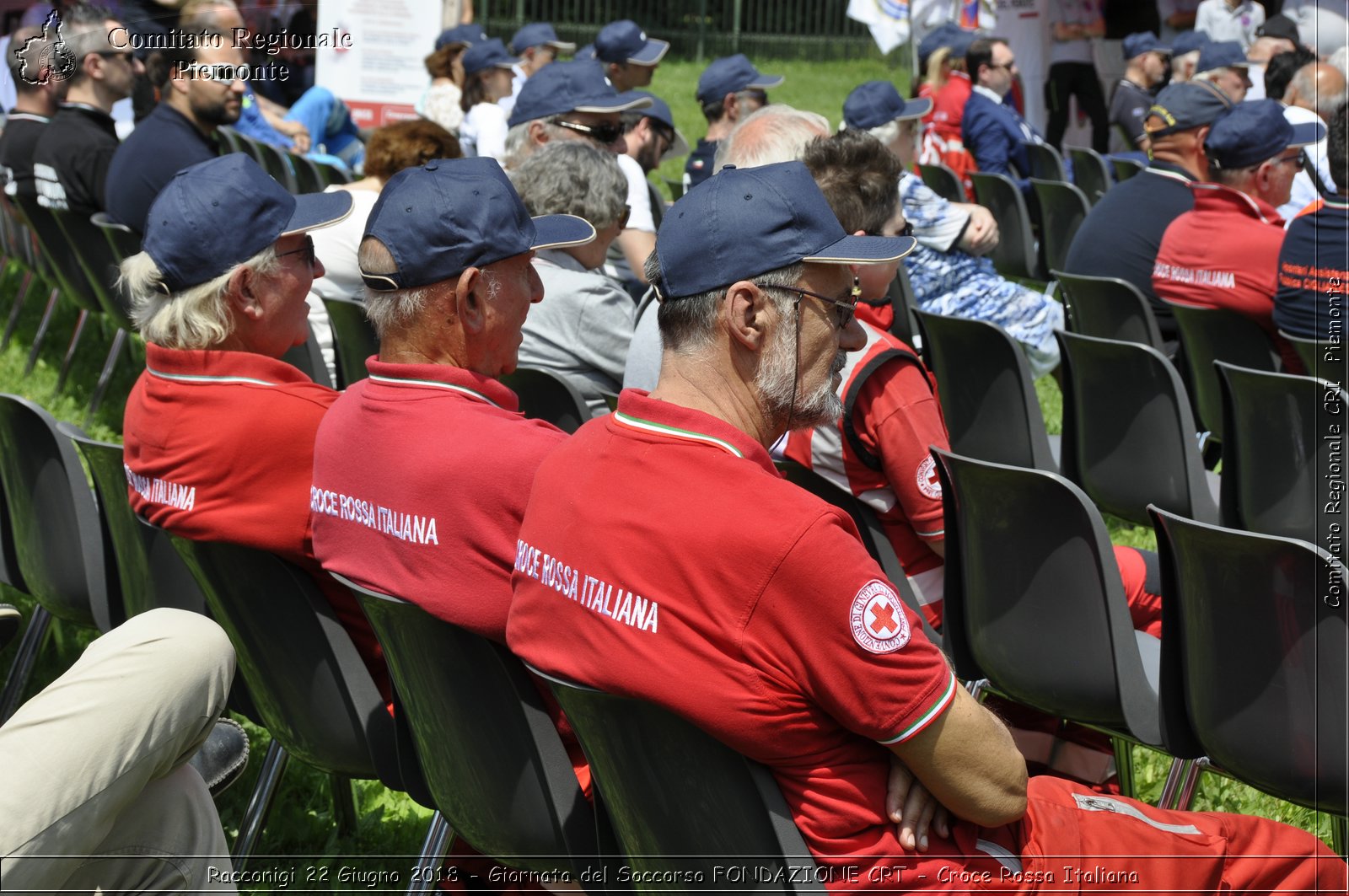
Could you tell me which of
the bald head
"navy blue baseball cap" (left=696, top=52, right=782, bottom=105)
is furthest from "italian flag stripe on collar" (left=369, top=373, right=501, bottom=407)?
the bald head

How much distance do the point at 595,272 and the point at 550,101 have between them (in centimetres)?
227

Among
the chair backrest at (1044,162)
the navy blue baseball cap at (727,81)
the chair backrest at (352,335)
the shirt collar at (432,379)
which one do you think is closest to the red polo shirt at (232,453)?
the shirt collar at (432,379)

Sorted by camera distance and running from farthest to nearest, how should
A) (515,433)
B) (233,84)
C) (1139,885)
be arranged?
(233,84) < (515,433) < (1139,885)

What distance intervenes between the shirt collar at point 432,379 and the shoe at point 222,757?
615 millimetres

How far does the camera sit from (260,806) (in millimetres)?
2740

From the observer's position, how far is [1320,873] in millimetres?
1993

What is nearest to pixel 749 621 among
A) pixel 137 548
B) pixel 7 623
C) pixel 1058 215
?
pixel 7 623

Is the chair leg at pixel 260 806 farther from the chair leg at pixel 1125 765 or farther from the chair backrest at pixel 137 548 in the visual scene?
the chair leg at pixel 1125 765

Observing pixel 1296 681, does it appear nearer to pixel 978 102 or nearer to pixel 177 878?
pixel 177 878

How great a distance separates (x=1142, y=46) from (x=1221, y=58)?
2412 millimetres

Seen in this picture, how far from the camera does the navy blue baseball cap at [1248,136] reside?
5.07m

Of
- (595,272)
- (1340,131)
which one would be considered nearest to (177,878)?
(595,272)

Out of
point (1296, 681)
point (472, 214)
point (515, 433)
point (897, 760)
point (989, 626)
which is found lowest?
point (989, 626)

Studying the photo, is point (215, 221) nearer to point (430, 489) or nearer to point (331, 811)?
point (430, 489)
